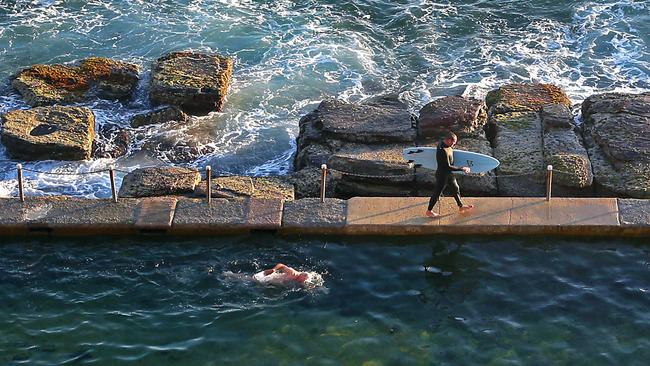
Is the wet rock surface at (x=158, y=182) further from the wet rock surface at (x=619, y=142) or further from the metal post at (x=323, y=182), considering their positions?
the wet rock surface at (x=619, y=142)

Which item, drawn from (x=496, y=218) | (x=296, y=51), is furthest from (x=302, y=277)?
(x=296, y=51)

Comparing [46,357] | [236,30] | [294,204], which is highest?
[236,30]

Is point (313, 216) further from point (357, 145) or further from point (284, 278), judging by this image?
point (357, 145)

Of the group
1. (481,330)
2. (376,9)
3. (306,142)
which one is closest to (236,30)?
(376,9)

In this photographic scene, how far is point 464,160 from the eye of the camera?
15.7 metres

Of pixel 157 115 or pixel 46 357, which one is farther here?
Answer: pixel 157 115

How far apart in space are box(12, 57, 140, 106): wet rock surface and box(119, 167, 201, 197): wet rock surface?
515cm

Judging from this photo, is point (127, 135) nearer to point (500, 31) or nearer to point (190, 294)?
point (190, 294)

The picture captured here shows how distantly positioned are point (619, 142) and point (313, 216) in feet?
20.9

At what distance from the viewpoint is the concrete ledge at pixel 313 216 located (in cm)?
1523

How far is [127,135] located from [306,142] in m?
4.54

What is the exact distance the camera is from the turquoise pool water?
495 inches

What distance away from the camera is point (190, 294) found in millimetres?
13727

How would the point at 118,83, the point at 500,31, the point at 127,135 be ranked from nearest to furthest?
the point at 127,135 → the point at 118,83 → the point at 500,31
